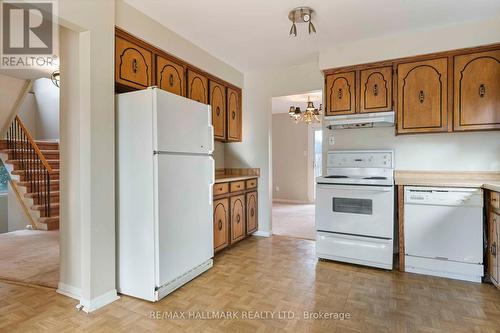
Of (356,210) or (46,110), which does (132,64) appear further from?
(46,110)

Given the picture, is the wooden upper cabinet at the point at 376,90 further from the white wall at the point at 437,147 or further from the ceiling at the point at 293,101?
the ceiling at the point at 293,101

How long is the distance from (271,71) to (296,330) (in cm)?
331

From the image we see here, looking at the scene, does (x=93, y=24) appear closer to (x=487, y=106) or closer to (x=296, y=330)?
(x=296, y=330)

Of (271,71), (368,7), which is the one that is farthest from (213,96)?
(368,7)

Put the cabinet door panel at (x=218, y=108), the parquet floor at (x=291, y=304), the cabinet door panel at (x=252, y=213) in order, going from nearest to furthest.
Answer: the parquet floor at (x=291, y=304) → the cabinet door panel at (x=218, y=108) → the cabinet door panel at (x=252, y=213)

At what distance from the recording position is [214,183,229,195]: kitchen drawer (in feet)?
10.2

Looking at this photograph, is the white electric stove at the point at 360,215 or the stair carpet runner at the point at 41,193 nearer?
the white electric stove at the point at 360,215

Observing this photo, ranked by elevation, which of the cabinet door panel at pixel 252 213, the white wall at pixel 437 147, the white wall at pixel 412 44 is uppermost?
the white wall at pixel 412 44

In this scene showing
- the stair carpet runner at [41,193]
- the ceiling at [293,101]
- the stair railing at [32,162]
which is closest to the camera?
the stair carpet runner at [41,193]

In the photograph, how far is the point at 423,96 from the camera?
2.87 metres

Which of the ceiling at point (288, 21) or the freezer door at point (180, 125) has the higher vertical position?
the ceiling at point (288, 21)

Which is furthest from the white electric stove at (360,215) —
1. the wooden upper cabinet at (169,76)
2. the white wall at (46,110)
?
the white wall at (46,110)

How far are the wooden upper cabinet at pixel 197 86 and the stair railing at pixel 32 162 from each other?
10.9 ft

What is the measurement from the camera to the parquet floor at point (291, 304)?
6.03 ft
